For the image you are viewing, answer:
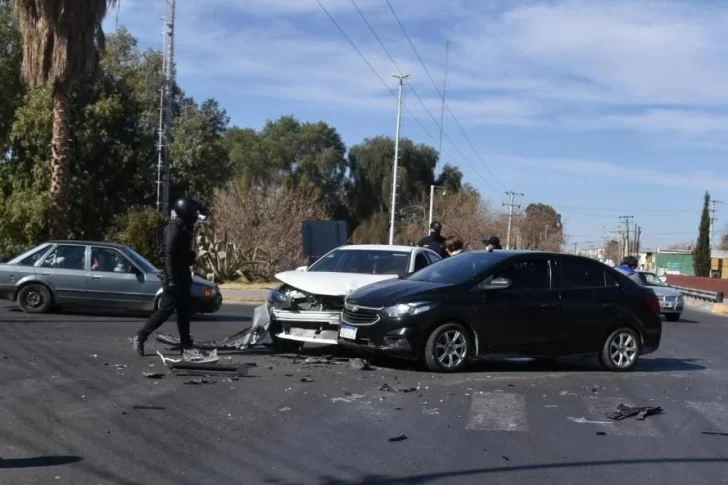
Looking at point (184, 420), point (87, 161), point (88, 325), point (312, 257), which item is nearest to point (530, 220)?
point (87, 161)

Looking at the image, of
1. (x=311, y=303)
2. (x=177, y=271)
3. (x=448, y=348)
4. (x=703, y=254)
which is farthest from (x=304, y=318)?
(x=703, y=254)

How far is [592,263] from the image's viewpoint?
12594mm

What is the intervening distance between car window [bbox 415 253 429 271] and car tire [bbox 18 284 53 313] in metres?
6.98

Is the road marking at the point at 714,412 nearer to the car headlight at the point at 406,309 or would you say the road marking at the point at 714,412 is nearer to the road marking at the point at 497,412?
the road marking at the point at 497,412

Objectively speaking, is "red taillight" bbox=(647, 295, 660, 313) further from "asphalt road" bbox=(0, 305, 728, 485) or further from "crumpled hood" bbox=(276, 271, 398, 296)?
"crumpled hood" bbox=(276, 271, 398, 296)

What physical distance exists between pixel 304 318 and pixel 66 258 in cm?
683

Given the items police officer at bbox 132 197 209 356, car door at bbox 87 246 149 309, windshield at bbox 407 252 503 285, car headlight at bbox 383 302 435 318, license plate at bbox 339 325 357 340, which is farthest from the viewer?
car door at bbox 87 246 149 309

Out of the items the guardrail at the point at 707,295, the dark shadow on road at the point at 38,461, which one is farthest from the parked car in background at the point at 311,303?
the guardrail at the point at 707,295

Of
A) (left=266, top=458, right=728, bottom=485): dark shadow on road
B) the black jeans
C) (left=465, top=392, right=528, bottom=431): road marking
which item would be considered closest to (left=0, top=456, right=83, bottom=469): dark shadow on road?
(left=266, top=458, right=728, bottom=485): dark shadow on road

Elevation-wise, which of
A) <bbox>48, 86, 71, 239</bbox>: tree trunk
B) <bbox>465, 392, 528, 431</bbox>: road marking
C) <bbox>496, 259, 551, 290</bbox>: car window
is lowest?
<bbox>465, 392, 528, 431</bbox>: road marking

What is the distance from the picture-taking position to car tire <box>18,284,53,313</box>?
666 inches

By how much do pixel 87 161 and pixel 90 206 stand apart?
1.72 metres

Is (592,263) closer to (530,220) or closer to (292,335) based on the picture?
(292,335)

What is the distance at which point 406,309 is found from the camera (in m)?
11.3
